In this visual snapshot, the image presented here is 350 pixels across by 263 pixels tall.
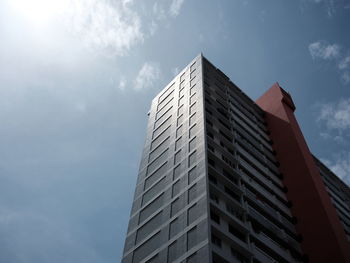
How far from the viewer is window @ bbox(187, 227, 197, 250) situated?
33.0 meters

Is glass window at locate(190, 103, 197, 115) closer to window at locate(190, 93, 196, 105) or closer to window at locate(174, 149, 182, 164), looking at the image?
window at locate(190, 93, 196, 105)

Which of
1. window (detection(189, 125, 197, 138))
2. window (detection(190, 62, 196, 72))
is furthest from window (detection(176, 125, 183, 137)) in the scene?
window (detection(190, 62, 196, 72))

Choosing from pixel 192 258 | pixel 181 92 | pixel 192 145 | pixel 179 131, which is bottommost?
pixel 192 258

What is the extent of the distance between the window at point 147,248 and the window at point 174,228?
158 cm

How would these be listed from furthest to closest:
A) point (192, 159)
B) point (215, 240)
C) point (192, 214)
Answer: point (192, 159) < point (192, 214) < point (215, 240)

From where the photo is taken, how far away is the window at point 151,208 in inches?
1656

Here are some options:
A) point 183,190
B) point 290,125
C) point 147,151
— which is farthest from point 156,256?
point 290,125

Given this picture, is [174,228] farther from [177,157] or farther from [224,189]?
[177,157]

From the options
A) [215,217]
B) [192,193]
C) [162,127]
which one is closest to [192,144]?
[192,193]

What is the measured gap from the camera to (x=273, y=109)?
210 ft

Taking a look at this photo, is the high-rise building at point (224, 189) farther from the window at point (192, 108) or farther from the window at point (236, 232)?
the window at point (192, 108)

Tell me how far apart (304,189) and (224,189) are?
36.3 ft

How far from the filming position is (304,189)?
154 ft

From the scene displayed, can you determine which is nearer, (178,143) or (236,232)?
(236,232)
